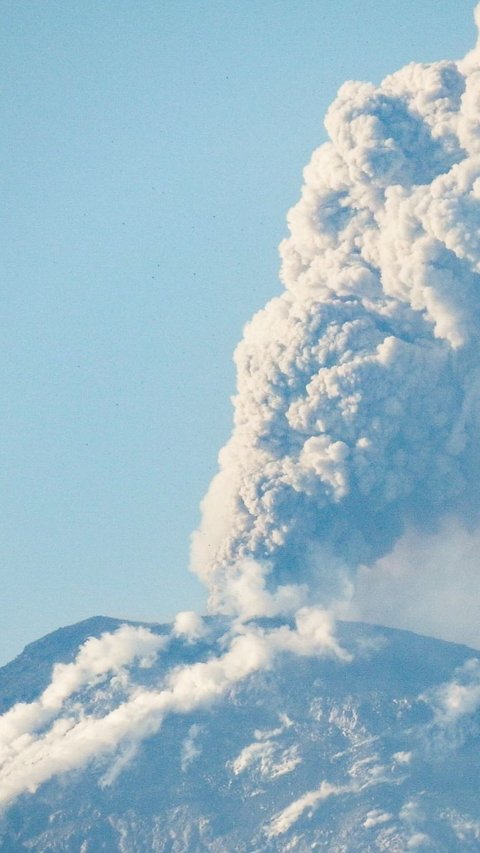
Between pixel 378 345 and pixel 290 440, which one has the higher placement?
pixel 378 345

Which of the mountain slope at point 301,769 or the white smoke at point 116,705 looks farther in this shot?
the white smoke at point 116,705

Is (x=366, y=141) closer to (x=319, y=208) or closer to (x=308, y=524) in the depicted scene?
(x=319, y=208)

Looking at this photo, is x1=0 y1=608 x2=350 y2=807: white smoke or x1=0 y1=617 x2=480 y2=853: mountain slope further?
x1=0 y1=608 x2=350 y2=807: white smoke

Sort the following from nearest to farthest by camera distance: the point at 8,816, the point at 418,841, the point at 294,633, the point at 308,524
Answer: the point at 418,841 < the point at 308,524 < the point at 8,816 < the point at 294,633

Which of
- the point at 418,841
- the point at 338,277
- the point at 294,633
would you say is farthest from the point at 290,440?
the point at 418,841

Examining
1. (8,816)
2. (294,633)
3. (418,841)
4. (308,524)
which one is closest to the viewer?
(418,841)

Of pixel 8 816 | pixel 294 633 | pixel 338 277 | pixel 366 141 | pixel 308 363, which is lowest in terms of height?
pixel 8 816

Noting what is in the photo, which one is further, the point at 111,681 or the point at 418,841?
the point at 111,681

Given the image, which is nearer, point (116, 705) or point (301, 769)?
point (301, 769)
